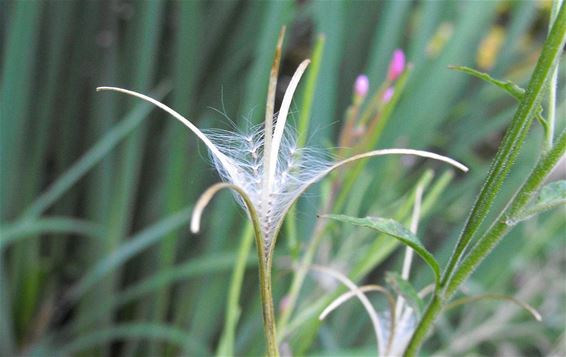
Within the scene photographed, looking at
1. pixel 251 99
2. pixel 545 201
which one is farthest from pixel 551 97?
pixel 251 99

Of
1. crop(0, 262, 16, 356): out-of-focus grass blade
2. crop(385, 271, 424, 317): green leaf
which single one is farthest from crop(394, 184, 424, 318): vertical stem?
crop(0, 262, 16, 356): out-of-focus grass blade

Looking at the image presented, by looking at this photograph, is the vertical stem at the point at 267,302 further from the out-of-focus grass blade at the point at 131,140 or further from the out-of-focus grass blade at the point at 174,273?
the out-of-focus grass blade at the point at 131,140

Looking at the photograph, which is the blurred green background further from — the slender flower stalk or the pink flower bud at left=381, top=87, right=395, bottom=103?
the slender flower stalk

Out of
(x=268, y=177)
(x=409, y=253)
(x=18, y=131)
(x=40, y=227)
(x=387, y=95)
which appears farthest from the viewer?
(x=18, y=131)

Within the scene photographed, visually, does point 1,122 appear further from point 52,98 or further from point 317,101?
point 317,101

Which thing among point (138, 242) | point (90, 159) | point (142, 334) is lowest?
point (142, 334)

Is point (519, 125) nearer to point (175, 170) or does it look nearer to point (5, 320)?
point (175, 170)
